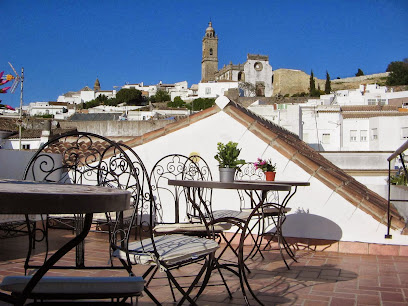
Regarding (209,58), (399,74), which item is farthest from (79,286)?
(209,58)

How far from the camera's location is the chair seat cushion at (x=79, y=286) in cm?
204

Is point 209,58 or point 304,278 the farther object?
point 209,58

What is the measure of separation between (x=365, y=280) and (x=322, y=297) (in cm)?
77

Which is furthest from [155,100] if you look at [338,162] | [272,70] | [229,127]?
[229,127]

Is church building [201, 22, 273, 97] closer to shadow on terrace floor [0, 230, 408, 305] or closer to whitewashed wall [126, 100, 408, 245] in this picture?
whitewashed wall [126, 100, 408, 245]

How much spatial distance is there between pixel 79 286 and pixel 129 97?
87161 millimetres

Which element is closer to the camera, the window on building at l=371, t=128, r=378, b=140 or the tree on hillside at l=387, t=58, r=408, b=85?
the window on building at l=371, t=128, r=378, b=140

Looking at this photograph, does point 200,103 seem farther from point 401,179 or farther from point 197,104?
point 401,179

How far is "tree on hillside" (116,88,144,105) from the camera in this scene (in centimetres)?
8762

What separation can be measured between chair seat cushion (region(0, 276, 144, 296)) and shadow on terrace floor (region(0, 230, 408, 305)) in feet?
4.90

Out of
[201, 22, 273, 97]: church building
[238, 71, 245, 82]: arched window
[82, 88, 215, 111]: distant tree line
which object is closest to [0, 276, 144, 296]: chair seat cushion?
[82, 88, 215, 111]: distant tree line

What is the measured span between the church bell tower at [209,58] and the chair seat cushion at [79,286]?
107152mm

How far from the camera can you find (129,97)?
87625 millimetres

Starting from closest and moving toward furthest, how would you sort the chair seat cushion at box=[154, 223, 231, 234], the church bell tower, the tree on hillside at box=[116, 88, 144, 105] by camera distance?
the chair seat cushion at box=[154, 223, 231, 234] → the tree on hillside at box=[116, 88, 144, 105] → the church bell tower
